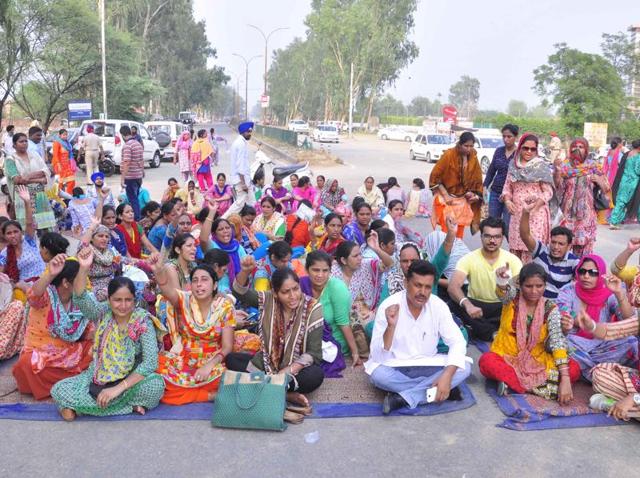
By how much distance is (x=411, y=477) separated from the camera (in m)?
3.44

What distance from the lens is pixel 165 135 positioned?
81.3 ft

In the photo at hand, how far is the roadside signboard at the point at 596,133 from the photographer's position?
2359 centimetres

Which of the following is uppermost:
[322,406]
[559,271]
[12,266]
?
[559,271]

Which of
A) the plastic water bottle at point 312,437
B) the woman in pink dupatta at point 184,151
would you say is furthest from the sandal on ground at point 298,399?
the woman in pink dupatta at point 184,151

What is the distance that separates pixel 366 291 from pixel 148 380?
212 centimetres

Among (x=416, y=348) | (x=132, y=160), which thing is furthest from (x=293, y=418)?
(x=132, y=160)

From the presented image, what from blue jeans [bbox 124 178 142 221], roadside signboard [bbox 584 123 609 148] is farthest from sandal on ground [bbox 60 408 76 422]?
roadside signboard [bbox 584 123 609 148]

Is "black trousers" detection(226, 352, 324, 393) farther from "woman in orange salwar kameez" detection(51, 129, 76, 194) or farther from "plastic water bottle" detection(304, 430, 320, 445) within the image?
"woman in orange salwar kameez" detection(51, 129, 76, 194)

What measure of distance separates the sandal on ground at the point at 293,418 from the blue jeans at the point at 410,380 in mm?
593

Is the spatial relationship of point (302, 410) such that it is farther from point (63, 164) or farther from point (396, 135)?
point (396, 135)

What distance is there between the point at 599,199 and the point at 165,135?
19616mm

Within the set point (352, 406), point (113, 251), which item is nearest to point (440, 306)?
point (352, 406)

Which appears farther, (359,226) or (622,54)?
(622,54)

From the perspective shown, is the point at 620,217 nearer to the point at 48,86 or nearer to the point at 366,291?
the point at 366,291
